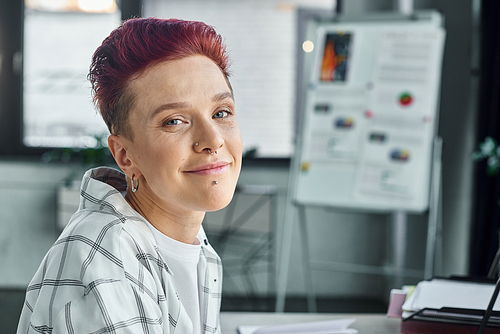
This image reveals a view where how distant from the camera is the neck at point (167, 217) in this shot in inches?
28.3

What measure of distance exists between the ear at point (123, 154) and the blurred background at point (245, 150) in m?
2.40

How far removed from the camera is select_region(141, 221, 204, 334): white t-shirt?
0.72 meters

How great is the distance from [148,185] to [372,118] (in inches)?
80.5

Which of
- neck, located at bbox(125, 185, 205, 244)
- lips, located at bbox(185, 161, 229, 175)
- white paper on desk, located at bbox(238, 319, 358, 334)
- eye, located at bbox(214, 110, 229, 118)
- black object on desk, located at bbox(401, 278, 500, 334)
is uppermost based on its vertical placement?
eye, located at bbox(214, 110, 229, 118)

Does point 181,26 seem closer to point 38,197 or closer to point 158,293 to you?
point 158,293

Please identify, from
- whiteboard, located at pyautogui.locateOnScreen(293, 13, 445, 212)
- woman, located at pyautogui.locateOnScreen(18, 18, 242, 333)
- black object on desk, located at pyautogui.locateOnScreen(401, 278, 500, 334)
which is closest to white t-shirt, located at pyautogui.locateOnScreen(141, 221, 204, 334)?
woman, located at pyautogui.locateOnScreen(18, 18, 242, 333)

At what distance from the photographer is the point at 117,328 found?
560mm

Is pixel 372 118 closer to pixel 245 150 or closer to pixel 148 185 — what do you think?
pixel 245 150

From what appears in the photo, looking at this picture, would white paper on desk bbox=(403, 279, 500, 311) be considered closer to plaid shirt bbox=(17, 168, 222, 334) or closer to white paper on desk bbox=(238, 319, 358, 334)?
white paper on desk bbox=(238, 319, 358, 334)

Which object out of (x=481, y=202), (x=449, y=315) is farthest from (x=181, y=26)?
(x=481, y=202)

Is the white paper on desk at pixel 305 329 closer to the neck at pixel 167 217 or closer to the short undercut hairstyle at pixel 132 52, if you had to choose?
the neck at pixel 167 217

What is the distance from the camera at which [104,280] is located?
1.87 feet

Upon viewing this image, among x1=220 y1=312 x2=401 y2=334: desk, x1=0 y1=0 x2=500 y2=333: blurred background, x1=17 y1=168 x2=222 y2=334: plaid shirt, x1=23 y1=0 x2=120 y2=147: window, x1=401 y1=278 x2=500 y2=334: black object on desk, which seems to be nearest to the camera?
x1=17 y1=168 x2=222 y2=334: plaid shirt

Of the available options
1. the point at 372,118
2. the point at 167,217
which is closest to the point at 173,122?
the point at 167,217
